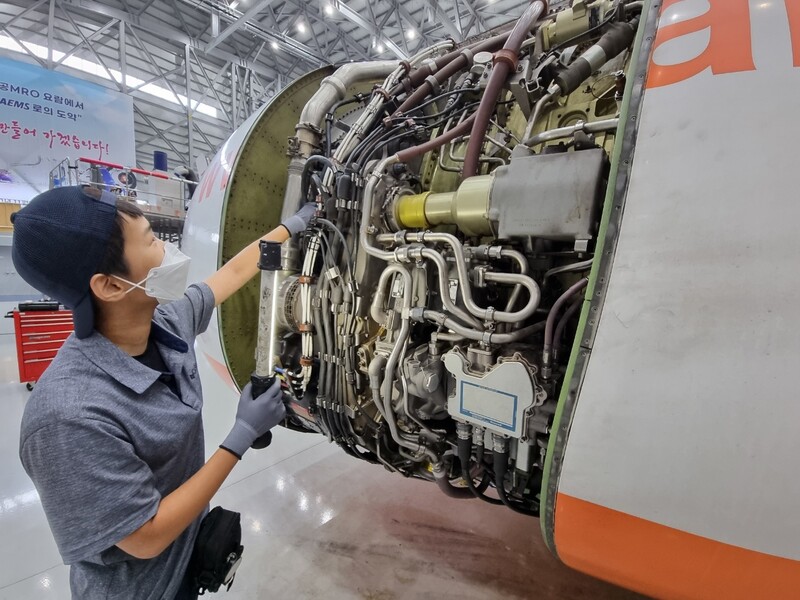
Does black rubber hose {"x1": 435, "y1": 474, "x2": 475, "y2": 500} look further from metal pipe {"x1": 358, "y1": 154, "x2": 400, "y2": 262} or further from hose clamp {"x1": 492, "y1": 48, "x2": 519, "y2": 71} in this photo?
hose clamp {"x1": 492, "y1": 48, "x2": 519, "y2": 71}

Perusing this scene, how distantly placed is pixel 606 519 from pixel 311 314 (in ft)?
4.67

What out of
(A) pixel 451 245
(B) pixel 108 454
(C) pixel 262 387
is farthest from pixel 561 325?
(B) pixel 108 454

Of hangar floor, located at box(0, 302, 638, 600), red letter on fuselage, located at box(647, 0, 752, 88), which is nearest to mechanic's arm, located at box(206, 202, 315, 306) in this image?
hangar floor, located at box(0, 302, 638, 600)

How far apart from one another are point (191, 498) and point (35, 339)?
4.92m

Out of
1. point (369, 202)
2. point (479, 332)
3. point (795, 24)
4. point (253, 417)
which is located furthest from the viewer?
point (369, 202)

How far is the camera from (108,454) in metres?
0.96

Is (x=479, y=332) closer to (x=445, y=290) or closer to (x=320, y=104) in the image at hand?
(x=445, y=290)

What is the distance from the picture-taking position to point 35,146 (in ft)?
23.0

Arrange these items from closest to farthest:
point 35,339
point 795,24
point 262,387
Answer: point 795,24
point 262,387
point 35,339

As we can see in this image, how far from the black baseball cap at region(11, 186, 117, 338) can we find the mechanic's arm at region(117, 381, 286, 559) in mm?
513

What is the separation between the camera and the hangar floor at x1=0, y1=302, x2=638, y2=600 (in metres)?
1.87

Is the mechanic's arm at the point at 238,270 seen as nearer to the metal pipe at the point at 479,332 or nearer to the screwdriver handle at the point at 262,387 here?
the screwdriver handle at the point at 262,387

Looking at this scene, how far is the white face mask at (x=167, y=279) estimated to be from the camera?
1.15m

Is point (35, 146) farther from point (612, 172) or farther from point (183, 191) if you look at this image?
point (612, 172)
